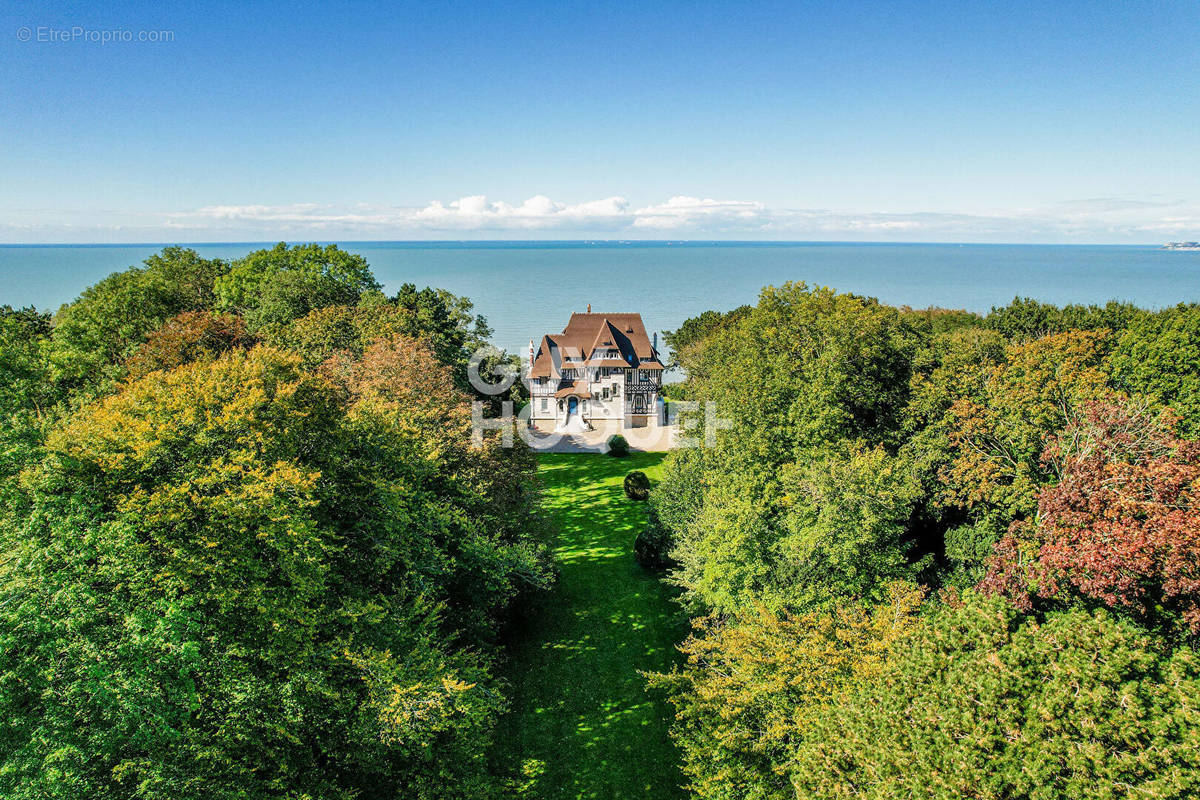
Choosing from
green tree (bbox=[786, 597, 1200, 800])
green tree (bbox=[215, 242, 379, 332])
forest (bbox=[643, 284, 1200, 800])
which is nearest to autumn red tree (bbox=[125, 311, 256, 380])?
green tree (bbox=[215, 242, 379, 332])

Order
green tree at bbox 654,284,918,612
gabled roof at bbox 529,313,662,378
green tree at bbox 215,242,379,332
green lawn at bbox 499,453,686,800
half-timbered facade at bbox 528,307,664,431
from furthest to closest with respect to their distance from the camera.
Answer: half-timbered facade at bbox 528,307,664,431 < gabled roof at bbox 529,313,662,378 < green tree at bbox 215,242,379,332 < green tree at bbox 654,284,918,612 < green lawn at bbox 499,453,686,800

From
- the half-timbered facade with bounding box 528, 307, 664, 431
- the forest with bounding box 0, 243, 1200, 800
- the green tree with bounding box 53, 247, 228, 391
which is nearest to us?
the forest with bounding box 0, 243, 1200, 800

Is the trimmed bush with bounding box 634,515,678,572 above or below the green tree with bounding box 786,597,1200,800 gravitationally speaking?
below

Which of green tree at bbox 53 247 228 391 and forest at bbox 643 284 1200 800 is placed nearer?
forest at bbox 643 284 1200 800

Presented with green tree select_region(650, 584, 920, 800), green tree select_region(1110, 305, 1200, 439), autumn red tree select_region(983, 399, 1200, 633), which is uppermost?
green tree select_region(1110, 305, 1200, 439)

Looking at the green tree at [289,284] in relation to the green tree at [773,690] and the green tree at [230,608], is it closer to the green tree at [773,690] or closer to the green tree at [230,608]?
the green tree at [230,608]

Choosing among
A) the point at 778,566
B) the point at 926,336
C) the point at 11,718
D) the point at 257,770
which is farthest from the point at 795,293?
the point at 11,718

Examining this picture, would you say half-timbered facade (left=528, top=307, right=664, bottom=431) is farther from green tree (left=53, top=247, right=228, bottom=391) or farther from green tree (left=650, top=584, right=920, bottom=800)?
green tree (left=650, top=584, right=920, bottom=800)

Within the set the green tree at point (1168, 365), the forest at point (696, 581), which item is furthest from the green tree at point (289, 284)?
the green tree at point (1168, 365)
